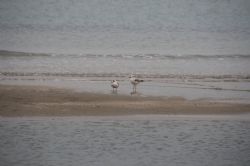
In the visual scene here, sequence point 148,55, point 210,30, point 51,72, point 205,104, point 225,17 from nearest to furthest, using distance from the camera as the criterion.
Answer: point 205,104
point 51,72
point 148,55
point 210,30
point 225,17

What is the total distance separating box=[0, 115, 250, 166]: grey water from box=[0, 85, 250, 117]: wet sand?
0.49 meters

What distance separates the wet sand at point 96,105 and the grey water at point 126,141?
492 millimetres

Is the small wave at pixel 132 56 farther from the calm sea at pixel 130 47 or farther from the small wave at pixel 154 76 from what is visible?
the small wave at pixel 154 76

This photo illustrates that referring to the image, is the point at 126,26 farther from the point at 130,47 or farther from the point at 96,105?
the point at 96,105

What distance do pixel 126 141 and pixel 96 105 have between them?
313 cm

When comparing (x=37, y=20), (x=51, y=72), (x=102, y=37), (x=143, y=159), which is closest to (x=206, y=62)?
(x=51, y=72)

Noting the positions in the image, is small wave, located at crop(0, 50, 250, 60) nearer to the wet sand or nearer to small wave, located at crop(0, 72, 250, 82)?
small wave, located at crop(0, 72, 250, 82)

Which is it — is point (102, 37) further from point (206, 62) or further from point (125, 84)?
point (125, 84)

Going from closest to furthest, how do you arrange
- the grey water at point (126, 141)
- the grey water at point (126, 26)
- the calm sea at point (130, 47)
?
the grey water at point (126, 141)
the calm sea at point (130, 47)
the grey water at point (126, 26)

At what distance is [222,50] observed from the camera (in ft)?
128

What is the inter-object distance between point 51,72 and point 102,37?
17.2m

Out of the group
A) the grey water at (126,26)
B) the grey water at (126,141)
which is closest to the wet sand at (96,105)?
the grey water at (126,141)

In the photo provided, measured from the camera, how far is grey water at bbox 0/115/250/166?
15.4m

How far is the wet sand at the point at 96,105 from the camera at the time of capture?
1930cm
